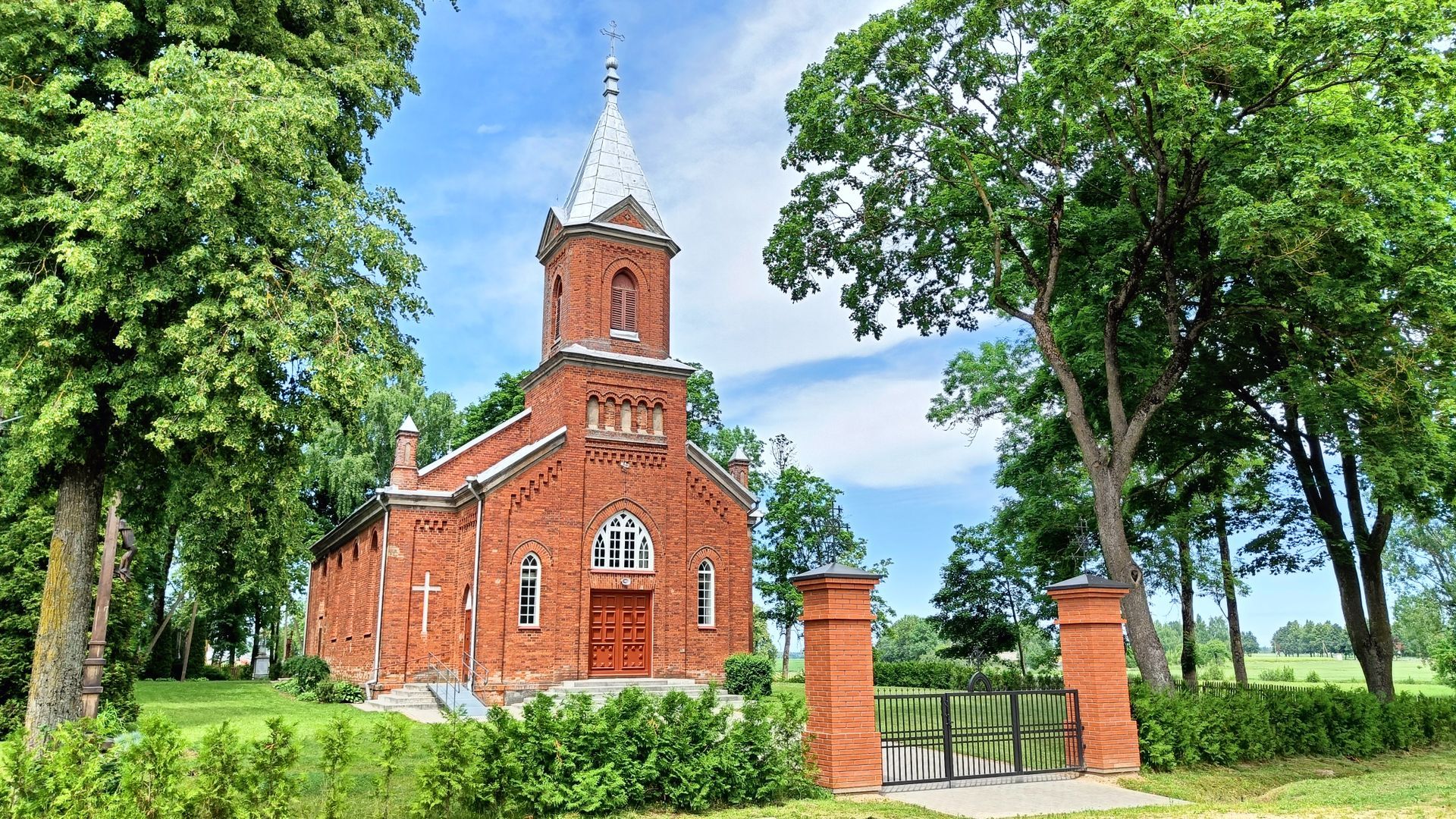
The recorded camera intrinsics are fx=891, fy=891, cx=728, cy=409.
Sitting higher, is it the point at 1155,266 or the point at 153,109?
the point at 1155,266

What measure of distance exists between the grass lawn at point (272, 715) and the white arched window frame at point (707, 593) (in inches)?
313

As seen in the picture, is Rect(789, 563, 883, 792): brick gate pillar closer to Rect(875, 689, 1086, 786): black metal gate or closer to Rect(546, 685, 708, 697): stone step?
Rect(875, 689, 1086, 786): black metal gate

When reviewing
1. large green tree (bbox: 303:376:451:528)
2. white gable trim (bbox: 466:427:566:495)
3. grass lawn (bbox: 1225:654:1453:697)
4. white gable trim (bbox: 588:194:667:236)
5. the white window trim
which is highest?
white gable trim (bbox: 588:194:667:236)

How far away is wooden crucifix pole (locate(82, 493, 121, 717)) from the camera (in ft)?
35.2

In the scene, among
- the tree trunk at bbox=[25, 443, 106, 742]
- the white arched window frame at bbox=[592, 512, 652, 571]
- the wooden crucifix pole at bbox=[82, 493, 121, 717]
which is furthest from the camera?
the white arched window frame at bbox=[592, 512, 652, 571]

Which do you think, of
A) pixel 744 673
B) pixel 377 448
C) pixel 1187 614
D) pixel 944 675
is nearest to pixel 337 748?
pixel 744 673

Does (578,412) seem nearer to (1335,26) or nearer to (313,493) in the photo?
(1335,26)

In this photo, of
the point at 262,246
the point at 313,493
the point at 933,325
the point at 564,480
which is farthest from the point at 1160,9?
the point at 313,493

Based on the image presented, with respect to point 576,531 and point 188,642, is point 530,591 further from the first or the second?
point 188,642

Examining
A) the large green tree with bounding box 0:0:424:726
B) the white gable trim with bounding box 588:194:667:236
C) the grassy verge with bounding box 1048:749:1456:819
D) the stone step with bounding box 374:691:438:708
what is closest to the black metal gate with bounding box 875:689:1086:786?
the grassy verge with bounding box 1048:749:1456:819

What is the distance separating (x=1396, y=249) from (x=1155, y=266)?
352 cm

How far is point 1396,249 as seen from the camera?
13602mm

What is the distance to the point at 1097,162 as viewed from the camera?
1662cm

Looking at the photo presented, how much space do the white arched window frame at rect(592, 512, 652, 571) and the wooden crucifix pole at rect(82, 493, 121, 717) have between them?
36.2ft
